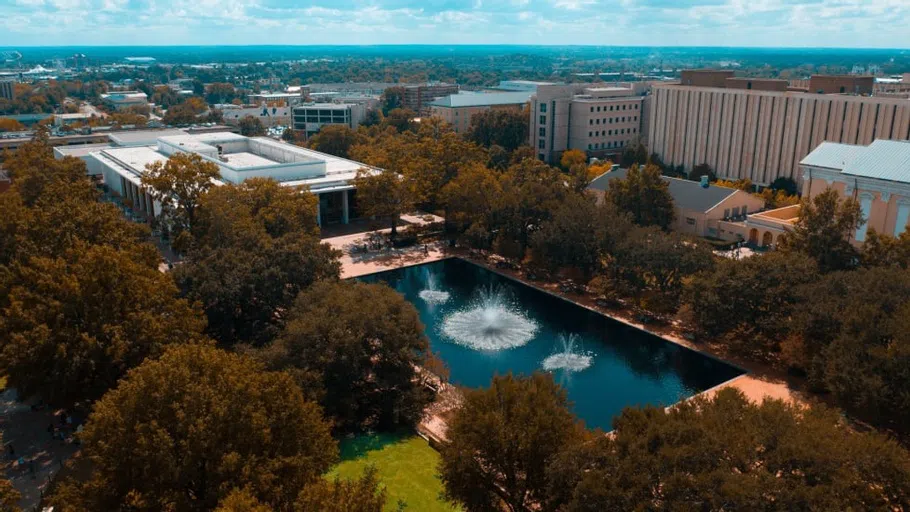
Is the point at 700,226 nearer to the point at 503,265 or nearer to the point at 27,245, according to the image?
the point at 503,265

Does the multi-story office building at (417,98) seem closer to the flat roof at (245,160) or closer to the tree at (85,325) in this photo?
the flat roof at (245,160)

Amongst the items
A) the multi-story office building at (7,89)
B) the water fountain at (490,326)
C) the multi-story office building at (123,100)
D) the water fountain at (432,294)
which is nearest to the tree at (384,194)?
the water fountain at (432,294)

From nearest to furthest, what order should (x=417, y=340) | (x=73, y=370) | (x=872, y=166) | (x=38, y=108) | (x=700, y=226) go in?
(x=73, y=370)
(x=417, y=340)
(x=872, y=166)
(x=700, y=226)
(x=38, y=108)

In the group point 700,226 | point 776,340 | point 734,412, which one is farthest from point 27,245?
point 700,226

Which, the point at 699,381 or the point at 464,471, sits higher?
the point at 464,471

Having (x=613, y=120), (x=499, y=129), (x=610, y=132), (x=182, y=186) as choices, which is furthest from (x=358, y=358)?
(x=613, y=120)

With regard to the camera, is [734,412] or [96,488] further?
[734,412]
